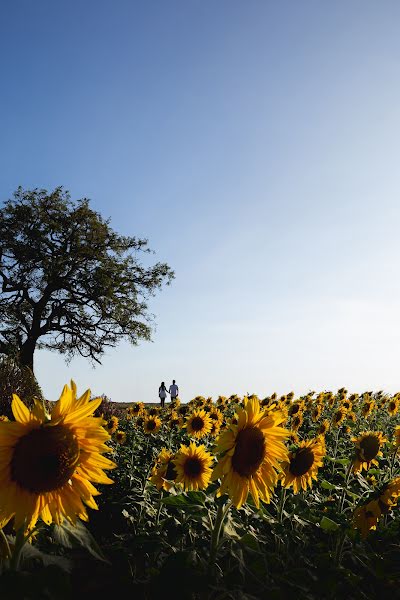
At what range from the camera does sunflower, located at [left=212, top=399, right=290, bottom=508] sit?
8.46 ft

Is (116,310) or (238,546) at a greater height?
(116,310)

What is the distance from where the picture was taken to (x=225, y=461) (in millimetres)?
2600

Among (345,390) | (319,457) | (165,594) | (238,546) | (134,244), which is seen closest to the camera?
(165,594)

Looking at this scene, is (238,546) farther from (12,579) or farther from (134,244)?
(134,244)

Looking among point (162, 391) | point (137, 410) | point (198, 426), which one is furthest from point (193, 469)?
point (162, 391)

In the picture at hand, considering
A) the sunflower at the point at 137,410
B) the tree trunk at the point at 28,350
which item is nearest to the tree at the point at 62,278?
the tree trunk at the point at 28,350

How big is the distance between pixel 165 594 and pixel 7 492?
70cm

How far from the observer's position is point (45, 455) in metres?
1.79

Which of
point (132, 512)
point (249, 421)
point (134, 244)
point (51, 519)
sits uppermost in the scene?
point (134, 244)

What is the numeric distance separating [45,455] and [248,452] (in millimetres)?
1209

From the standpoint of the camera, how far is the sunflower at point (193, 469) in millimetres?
4156

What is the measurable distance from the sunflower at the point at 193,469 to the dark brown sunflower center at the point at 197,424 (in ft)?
10.2

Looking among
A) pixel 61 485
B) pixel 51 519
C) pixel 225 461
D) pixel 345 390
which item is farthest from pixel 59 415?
pixel 345 390

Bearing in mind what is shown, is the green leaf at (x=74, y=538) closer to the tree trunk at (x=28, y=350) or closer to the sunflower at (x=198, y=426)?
the sunflower at (x=198, y=426)
